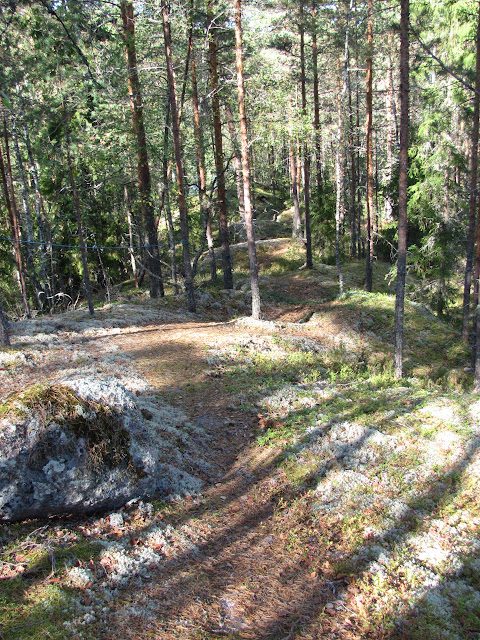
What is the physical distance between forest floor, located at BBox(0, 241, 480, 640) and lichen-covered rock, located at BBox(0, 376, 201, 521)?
27 cm

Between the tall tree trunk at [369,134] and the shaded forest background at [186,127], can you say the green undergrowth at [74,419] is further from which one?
the tall tree trunk at [369,134]

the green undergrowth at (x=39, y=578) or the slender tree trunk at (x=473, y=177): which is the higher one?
the slender tree trunk at (x=473, y=177)

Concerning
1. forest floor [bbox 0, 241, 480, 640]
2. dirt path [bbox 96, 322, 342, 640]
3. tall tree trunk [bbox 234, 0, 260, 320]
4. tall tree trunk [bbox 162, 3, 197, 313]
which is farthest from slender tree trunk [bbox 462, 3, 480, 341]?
dirt path [bbox 96, 322, 342, 640]

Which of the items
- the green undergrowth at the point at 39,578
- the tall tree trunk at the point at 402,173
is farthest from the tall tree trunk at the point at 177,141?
the green undergrowth at the point at 39,578

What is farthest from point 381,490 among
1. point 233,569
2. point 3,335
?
point 3,335

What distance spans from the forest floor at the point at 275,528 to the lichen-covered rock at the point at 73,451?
274 mm

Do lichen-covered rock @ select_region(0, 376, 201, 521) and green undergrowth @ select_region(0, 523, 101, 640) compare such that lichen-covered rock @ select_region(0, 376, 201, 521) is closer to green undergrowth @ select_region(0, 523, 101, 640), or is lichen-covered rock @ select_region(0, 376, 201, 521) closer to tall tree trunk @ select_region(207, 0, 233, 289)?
green undergrowth @ select_region(0, 523, 101, 640)

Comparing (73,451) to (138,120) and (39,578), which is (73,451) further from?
(138,120)

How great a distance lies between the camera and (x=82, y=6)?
10820 millimetres

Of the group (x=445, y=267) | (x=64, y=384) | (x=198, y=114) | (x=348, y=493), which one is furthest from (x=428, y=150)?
(x=64, y=384)

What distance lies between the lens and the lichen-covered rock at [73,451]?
4.18 metres

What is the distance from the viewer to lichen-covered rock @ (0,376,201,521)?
4176mm

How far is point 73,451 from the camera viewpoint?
4516 mm

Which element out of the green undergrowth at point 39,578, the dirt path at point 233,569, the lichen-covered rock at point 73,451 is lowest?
the dirt path at point 233,569
